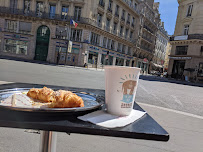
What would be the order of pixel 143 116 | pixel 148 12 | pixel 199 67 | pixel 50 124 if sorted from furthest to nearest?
pixel 148 12 → pixel 199 67 → pixel 143 116 → pixel 50 124

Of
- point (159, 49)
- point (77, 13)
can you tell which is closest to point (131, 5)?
point (77, 13)

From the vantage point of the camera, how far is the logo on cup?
0.85m

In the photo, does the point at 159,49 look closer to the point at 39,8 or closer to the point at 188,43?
the point at 188,43

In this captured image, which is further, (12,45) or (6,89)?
(12,45)

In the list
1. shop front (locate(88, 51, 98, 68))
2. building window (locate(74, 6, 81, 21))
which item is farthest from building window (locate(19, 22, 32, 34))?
shop front (locate(88, 51, 98, 68))

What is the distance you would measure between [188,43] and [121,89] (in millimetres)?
28147

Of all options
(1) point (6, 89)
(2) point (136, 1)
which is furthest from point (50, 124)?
(2) point (136, 1)

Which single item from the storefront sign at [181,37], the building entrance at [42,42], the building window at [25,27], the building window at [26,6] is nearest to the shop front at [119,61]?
the storefront sign at [181,37]

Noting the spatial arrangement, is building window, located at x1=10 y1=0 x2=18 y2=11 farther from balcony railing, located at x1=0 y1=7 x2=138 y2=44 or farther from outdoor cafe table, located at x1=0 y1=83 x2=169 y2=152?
outdoor cafe table, located at x1=0 y1=83 x2=169 y2=152

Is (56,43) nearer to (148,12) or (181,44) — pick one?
(181,44)

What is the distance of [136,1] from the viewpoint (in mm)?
35844

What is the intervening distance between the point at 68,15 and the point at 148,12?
87.1ft

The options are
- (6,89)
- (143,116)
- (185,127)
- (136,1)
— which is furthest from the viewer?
(136,1)

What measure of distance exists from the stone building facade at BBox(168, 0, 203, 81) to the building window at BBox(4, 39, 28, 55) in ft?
78.1
